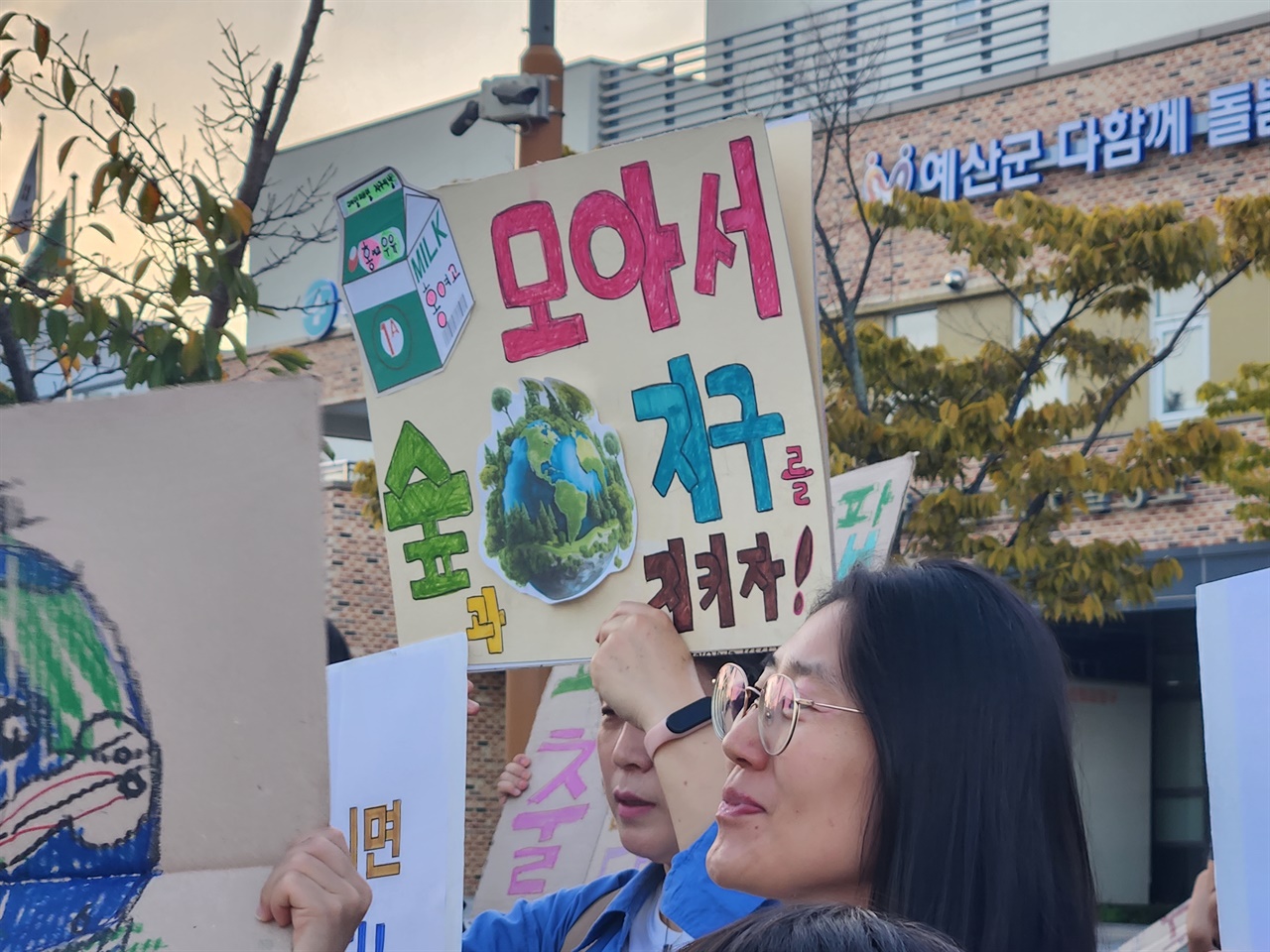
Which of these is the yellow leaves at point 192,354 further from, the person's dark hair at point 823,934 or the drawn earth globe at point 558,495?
the person's dark hair at point 823,934

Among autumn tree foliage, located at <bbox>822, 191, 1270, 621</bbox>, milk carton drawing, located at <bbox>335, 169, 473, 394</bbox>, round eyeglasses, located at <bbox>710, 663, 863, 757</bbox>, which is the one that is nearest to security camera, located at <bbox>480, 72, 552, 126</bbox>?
milk carton drawing, located at <bbox>335, 169, 473, 394</bbox>

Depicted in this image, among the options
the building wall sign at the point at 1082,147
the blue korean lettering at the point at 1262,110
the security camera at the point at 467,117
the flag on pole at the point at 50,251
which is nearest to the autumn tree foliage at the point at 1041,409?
the security camera at the point at 467,117

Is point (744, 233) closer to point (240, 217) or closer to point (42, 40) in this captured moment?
point (240, 217)

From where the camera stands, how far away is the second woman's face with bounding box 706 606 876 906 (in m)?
1.64

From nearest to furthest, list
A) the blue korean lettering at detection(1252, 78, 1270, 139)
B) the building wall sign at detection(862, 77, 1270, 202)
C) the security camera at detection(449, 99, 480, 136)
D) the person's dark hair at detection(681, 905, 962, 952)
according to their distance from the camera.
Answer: the person's dark hair at detection(681, 905, 962, 952), the security camera at detection(449, 99, 480, 136), the blue korean lettering at detection(1252, 78, 1270, 139), the building wall sign at detection(862, 77, 1270, 202)

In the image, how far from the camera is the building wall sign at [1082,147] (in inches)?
607

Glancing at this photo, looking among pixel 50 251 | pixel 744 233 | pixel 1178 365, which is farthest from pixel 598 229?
pixel 1178 365

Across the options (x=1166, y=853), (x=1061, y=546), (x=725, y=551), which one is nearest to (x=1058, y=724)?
(x=725, y=551)

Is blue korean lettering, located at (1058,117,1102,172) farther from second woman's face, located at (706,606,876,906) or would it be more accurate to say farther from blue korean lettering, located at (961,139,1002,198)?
second woman's face, located at (706,606,876,906)

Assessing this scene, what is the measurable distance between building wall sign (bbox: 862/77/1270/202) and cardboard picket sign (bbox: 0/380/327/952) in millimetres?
15289

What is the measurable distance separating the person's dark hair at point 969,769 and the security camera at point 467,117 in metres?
4.21

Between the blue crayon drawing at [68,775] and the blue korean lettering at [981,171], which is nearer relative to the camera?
the blue crayon drawing at [68,775]

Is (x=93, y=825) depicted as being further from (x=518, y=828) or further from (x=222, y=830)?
(x=518, y=828)

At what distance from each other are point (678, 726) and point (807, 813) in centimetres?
42
